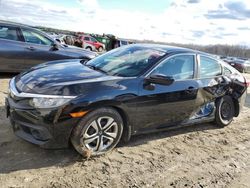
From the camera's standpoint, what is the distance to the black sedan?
380cm

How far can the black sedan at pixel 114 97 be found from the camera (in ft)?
12.5

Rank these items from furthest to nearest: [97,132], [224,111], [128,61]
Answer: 1. [224,111]
2. [128,61]
3. [97,132]

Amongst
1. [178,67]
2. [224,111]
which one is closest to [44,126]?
[178,67]

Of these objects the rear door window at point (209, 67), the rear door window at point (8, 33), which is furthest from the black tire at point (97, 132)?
the rear door window at point (8, 33)

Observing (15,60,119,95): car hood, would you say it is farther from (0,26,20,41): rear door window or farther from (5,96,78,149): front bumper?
(0,26,20,41): rear door window

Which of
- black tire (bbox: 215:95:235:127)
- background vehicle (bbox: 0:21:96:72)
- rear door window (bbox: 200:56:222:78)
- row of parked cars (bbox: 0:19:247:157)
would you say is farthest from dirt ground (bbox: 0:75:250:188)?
background vehicle (bbox: 0:21:96:72)

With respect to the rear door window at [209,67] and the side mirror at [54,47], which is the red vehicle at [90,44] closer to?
the side mirror at [54,47]

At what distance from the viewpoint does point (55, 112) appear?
3.72 metres

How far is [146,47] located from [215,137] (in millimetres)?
2079

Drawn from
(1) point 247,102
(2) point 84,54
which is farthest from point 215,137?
(2) point 84,54

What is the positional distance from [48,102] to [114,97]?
0.87 meters

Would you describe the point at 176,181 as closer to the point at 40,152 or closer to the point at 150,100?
the point at 150,100

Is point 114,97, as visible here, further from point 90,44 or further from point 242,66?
point 242,66

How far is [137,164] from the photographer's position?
13.7ft
